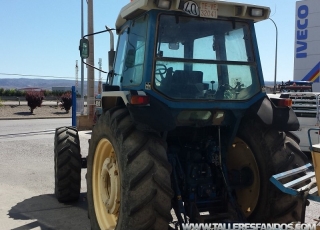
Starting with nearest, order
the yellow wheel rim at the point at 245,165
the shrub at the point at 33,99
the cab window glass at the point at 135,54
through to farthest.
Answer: the cab window glass at the point at 135,54 < the yellow wheel rim at the point at 245,165 < the shrub at the point at 33,99

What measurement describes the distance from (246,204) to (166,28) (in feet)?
6.84

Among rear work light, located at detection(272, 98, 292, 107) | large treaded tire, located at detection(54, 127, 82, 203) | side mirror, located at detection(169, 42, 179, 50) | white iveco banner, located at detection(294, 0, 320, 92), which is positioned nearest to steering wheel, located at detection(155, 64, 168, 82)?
side mirror, located at detection(169, 42, 179, 50)

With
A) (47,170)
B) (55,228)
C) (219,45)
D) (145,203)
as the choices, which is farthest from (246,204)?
(47,170)

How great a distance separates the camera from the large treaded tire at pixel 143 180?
3.48 meters

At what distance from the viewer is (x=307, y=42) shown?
2369cm

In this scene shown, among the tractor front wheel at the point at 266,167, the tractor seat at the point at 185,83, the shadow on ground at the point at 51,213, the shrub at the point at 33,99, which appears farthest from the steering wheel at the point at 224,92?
the shrub at the point at 33,99

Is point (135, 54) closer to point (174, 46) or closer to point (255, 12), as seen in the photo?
point (174, 46)

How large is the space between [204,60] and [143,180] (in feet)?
5.11

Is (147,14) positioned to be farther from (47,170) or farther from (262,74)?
(47,170)

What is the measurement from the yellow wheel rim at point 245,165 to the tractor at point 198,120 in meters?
0.01

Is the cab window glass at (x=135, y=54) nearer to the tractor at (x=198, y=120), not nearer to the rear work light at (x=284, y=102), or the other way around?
the tractor at (x=198, y=120)

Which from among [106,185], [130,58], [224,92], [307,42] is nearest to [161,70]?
[130,58]

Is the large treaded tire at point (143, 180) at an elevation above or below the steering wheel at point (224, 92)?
below

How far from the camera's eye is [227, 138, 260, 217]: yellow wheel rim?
4375 millimetres
